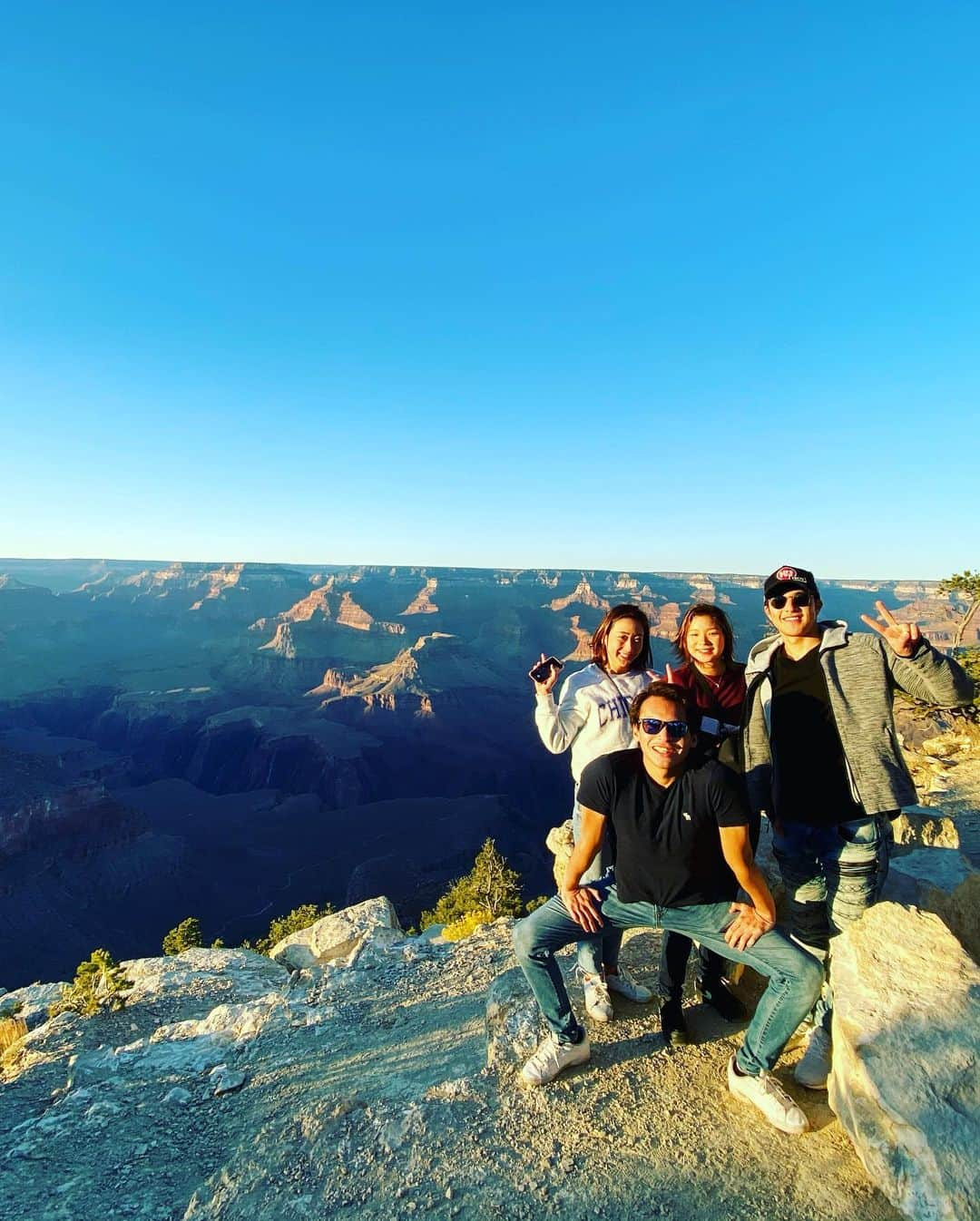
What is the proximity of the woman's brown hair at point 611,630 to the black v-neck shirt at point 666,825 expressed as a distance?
1.02 meters

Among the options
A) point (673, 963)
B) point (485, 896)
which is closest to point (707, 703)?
point (673, 963)

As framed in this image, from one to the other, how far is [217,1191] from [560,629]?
493ft

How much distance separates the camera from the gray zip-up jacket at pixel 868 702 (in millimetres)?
3271

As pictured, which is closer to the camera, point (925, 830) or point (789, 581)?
point (789, 581)

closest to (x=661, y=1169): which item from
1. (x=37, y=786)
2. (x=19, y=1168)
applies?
(x=19, y=1168)

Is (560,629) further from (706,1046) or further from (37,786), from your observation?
(706,1046)

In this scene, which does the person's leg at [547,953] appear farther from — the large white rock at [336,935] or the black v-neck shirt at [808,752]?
the large white rock at [336,935]

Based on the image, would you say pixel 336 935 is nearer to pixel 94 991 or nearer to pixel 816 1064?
pixel 94 991

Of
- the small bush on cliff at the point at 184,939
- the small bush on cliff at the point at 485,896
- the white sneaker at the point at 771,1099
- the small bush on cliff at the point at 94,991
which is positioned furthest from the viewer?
the small bush on cliff at the point at 184,939

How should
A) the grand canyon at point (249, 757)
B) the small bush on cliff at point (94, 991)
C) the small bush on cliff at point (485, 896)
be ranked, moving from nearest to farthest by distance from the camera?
1. the small bush on cliff at point (94, 991)
2. the small bush on cliff at point (485, 896)
3. the grand canyon at point (249, 757)

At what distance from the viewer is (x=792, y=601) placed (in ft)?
11.6

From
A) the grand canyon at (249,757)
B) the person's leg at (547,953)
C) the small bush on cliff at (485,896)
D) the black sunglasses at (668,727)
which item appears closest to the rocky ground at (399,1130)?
the person's leg at (547,953)

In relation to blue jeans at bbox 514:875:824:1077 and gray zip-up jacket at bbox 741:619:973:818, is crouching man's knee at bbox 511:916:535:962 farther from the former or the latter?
gray zip-up jacket at bbox 741:619:973:818

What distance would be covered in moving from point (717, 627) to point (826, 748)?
0.98 meters
